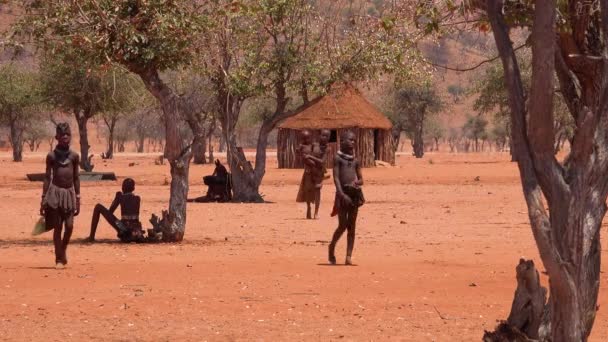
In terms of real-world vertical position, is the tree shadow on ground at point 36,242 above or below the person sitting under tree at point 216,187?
below

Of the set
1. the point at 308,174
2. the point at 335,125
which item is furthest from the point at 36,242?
the point at 335,125

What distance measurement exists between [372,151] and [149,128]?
52689mm

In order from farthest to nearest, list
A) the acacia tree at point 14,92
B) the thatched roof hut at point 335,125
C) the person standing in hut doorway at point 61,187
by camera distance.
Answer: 1. the acacia tree at point 14,92
2. the thatched roof hut at point 335,125
3. the person standing in hut doorway at point 61,187

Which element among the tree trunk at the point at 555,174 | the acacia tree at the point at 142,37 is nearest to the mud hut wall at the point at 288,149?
the acacia tree at the point at 142,37

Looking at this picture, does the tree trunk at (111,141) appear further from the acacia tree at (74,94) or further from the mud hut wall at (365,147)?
the acacia tree at (74,94)

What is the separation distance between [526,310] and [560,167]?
5.13 ft

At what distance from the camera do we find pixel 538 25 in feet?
20.7

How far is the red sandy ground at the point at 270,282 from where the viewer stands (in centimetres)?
980

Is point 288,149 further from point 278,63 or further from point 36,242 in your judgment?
point 36,242

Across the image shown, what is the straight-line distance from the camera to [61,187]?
1343 cm

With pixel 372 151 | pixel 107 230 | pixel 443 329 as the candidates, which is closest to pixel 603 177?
pixel 443 329

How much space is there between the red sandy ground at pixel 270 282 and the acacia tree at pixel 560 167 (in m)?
2.69

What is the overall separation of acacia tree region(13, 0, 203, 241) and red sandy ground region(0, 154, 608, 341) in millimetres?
1695

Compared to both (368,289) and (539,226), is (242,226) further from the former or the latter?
(539,226)
